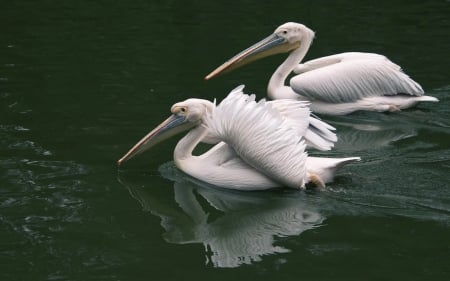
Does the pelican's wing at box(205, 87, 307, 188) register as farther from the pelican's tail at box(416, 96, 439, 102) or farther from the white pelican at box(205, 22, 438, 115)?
the pelican's tail at box(416, 96, 439, 102)

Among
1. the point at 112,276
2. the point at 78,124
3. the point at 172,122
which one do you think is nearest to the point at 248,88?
the point at 78,124

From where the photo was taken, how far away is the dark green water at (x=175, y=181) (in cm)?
450

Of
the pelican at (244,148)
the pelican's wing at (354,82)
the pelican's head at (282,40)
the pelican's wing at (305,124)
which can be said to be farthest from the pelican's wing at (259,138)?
the pelican's head at (282,40)

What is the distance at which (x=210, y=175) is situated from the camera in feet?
18.4

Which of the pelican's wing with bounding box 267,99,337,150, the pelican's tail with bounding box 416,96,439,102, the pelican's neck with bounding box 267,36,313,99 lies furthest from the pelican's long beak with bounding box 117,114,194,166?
the pelican's tail with bounding box 416,96,439,102

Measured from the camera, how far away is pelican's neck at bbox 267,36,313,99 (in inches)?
306

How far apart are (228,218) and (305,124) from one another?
106 centimetres

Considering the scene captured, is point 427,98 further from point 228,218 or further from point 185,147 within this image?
point 228,218

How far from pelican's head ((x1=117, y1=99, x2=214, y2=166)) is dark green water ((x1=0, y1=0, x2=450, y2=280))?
25 cm

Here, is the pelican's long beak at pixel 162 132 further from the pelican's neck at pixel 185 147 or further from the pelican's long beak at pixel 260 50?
the pelican's long beak at pixel 260 50

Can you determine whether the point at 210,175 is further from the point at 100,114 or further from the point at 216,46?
the point at 216,46

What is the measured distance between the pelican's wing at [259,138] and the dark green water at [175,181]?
0.19 m

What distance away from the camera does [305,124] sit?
5953mm

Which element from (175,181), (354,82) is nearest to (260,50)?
(354,82)
